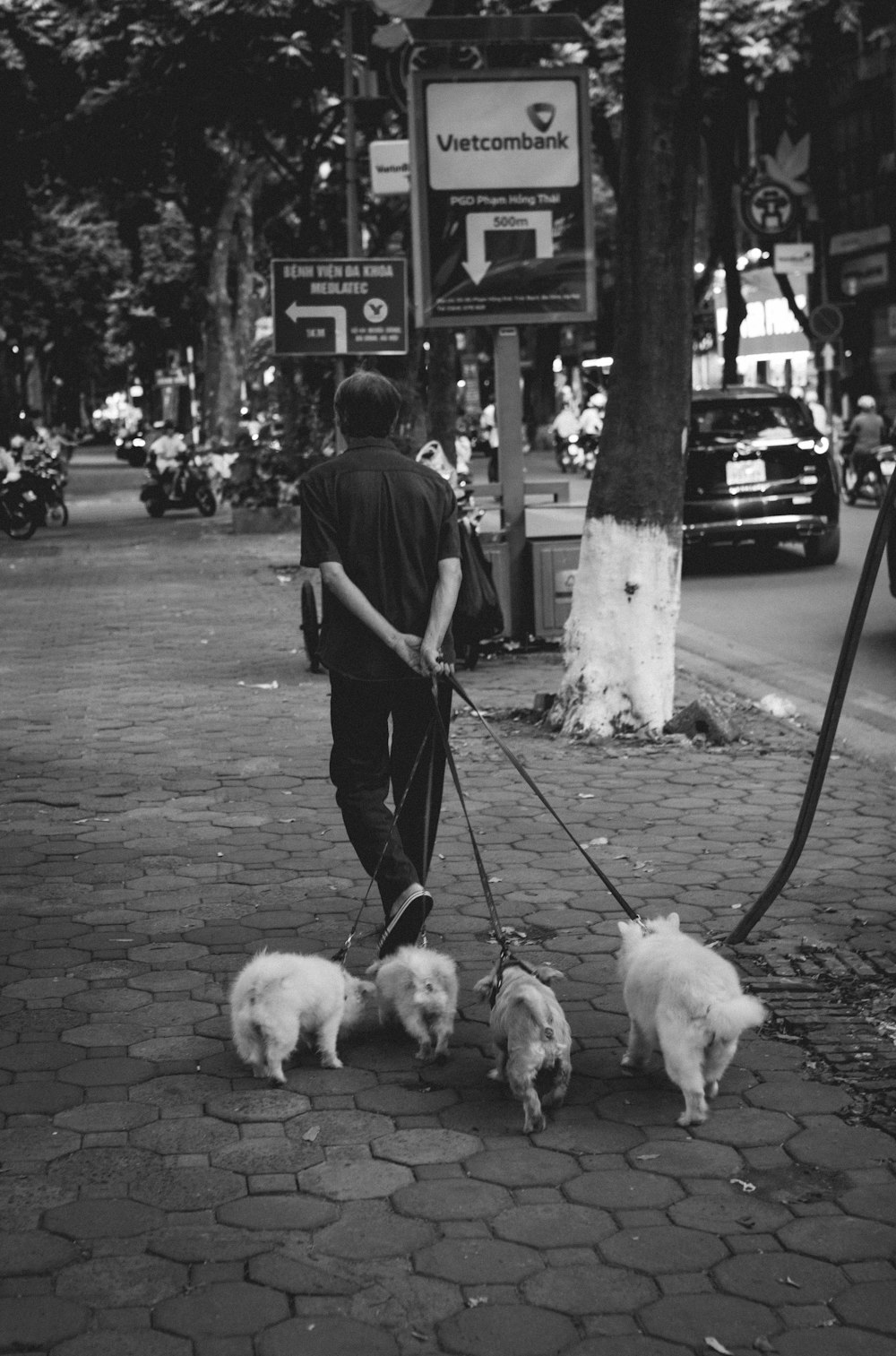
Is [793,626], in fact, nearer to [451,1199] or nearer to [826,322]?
[451,1199]

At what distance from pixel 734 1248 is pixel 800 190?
3701 centimetres

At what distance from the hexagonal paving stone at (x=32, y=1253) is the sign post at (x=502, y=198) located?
8183mm

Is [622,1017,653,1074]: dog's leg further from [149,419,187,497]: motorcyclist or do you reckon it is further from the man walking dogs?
[149,419,187,497]: motorcyclist

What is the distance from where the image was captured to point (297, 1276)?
133 inches

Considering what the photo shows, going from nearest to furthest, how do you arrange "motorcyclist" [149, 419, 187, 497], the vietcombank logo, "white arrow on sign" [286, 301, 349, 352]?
the vietcombank logo → "white arrow on sign" [286, 301, 349, 352] → "motorcyclist" [149, 419, 187, 497]

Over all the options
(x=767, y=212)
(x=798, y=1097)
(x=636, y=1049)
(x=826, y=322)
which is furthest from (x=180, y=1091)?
(x=767, y=212)

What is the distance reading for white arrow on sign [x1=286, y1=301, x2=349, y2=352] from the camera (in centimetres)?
1669

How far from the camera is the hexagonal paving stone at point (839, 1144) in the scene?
3891mm

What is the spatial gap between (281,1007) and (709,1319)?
1459 millimetres

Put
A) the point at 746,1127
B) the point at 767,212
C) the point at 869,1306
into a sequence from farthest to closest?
the point at 767,212
the point at 746,1127
the point at 869,1306

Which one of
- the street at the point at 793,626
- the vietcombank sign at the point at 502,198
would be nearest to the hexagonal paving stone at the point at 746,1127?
the street at the point at 793,626

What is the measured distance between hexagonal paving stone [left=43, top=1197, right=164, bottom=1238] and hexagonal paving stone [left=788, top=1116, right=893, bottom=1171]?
1.42 meters

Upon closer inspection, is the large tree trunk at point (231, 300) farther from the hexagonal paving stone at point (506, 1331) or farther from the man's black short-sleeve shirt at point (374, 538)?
the hexagonal paving stone at point (506, 1331)

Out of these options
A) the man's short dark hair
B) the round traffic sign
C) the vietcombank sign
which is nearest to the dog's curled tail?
the man's short dark hair
